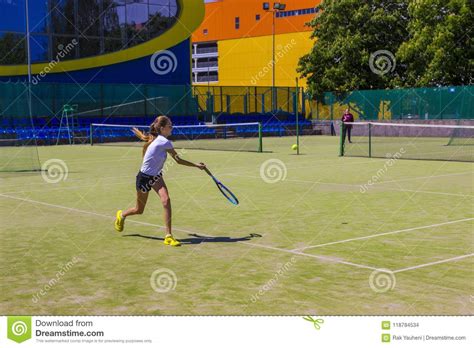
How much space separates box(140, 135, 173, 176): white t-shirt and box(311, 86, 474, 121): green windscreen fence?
35.5 m

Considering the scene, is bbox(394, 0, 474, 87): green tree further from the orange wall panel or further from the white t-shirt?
the orange wall panel

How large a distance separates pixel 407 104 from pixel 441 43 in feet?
15.6

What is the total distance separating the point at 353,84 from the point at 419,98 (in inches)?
323

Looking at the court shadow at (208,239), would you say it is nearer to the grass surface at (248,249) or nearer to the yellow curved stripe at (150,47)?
the grass surface at (248,249)

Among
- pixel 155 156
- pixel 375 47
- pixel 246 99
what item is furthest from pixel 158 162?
pixel 375 47

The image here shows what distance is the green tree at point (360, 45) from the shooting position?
169 feet

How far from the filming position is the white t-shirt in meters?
9.44

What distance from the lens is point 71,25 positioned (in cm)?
4959

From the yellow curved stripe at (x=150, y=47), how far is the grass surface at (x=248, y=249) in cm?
3222

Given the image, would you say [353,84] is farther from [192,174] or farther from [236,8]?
[236,8]

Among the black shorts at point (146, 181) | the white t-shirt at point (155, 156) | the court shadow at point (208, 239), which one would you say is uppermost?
the white t-shirt at point (155, 156)

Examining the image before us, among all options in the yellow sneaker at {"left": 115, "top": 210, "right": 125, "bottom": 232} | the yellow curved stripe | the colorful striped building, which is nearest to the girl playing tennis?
the yellow sneaker at {"left": 115, "top": 210, "right": 125, "bottom": 232}

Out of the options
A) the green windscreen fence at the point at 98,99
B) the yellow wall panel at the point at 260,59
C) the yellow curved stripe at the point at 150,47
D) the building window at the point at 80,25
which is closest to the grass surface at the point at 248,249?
the green windscreen fence at the point at 98,99

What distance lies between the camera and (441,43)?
151 ft
